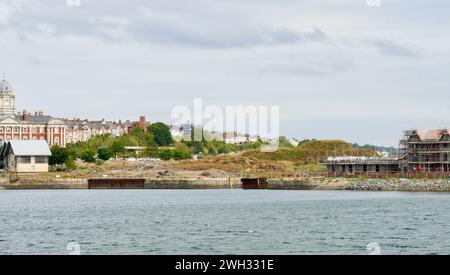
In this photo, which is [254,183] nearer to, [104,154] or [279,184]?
[279,184]

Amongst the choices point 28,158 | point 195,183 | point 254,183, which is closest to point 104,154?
point 28,158

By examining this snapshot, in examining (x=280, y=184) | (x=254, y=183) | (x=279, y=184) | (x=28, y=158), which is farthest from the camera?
(x=28, y=158)

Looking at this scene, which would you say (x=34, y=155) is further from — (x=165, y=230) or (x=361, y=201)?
(x=165, y=230)

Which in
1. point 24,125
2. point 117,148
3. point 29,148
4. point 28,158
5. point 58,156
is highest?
point 24,125

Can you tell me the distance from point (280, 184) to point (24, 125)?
78.0 metres

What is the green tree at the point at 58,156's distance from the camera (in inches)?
6393

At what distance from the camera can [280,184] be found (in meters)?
132

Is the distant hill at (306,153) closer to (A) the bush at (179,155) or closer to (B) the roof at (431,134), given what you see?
Result: (A) the bush at (179,155)

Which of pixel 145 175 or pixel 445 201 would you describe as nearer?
pixel 445 201

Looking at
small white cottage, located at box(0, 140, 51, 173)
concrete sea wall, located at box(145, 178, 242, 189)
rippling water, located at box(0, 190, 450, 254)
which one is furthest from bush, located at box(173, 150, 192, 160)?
rippling water, located at box(0, 190, 450, 254)

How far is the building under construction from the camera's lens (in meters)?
132

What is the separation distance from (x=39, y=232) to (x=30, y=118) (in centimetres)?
14180
